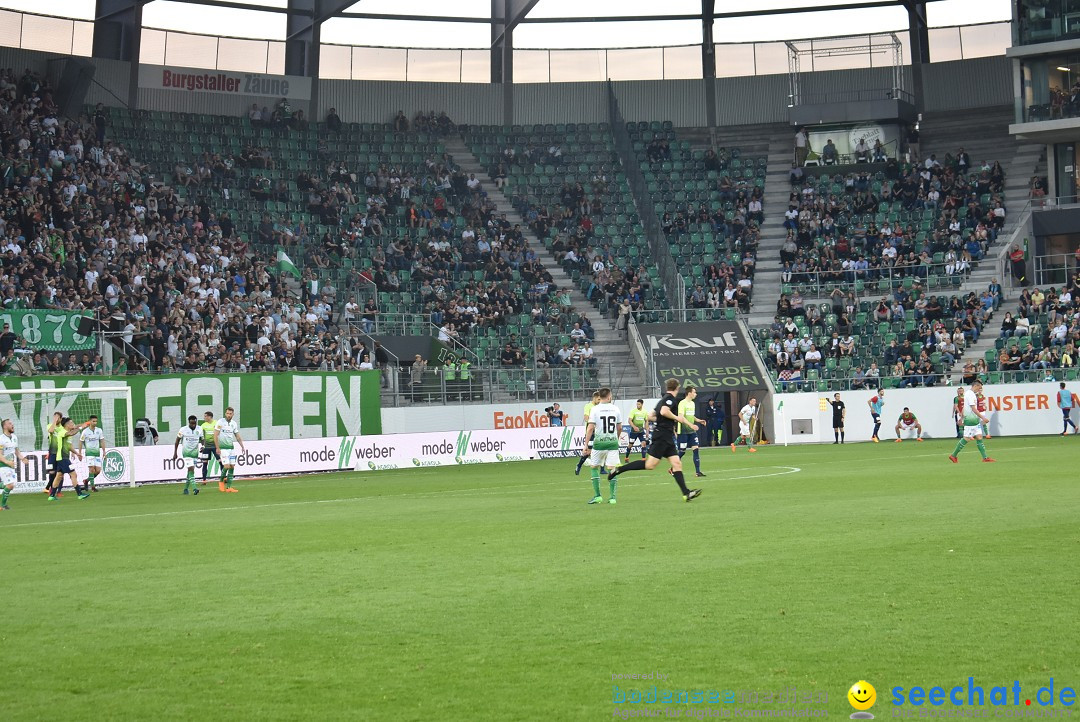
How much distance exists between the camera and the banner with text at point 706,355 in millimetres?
51719

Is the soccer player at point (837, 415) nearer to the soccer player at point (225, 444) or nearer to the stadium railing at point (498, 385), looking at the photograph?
the stadium railing at point (498, 385)

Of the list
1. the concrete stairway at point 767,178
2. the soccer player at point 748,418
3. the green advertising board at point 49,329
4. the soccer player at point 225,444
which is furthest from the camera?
the concrete stairway at point 767,178

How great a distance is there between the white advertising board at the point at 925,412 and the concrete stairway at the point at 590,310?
19.8 ft

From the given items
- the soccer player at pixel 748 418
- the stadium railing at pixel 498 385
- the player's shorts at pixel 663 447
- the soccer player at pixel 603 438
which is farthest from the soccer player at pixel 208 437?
the soccer player at pixel 748 418

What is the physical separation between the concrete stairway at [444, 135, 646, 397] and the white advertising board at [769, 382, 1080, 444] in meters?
6.05

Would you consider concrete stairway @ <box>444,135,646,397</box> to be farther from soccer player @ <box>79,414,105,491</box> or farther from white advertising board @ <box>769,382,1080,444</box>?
soccer player @ <box>79,414,105,491</box>

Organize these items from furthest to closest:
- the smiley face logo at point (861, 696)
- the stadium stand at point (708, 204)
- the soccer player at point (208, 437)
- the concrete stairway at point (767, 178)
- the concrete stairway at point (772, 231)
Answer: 1. the concrete stairway at point (767, 178)
2. the stadium stand at point (708, 204)
3. the concrete stairway at point (772, 231)
4. the soccer player at point (208, 437)
5. the smiley face logo at point (861, 696)

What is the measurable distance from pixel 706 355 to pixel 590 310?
19.6 feet

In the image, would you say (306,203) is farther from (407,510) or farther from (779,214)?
(407,510)

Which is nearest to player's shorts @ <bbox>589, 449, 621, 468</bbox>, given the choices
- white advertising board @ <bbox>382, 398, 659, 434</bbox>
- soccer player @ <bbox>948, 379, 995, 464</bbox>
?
soccer player @ <bbox>948, 379, 995, 464</bbox>

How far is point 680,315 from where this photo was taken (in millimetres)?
54688

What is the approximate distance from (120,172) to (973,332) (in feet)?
112

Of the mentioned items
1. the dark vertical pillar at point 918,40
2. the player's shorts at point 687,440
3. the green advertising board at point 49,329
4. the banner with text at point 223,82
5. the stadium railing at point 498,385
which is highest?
the dark vertical pillar at point 918,40

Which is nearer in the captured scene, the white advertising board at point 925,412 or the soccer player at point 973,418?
the soccer player at point 973,418
